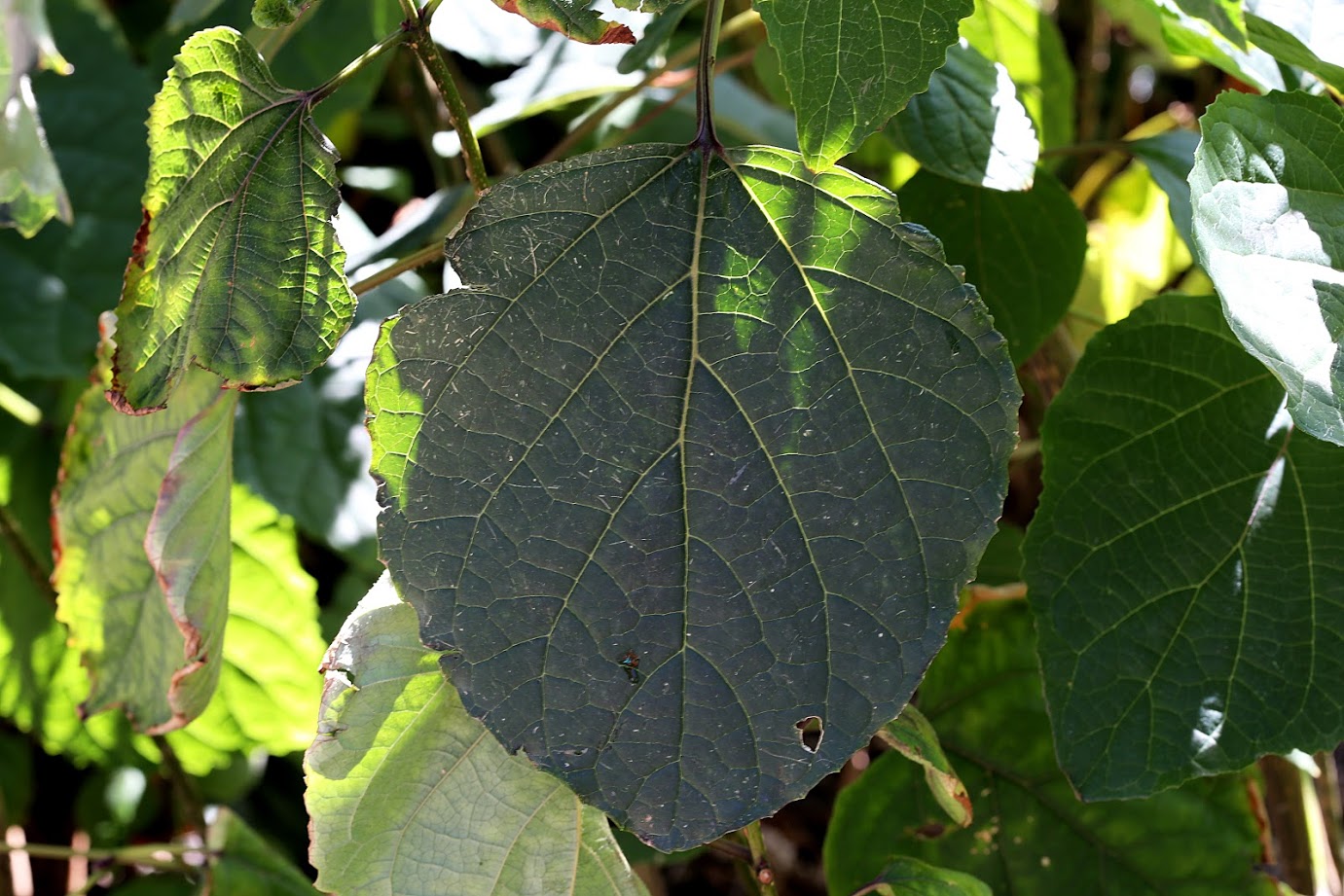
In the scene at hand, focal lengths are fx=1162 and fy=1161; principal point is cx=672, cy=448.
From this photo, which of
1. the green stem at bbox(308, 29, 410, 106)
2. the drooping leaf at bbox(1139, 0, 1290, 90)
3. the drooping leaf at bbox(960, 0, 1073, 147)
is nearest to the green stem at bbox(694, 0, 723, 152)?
the green stem at bbox(308, 29, 410, 106)

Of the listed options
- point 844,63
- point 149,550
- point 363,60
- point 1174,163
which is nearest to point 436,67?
point 363,60

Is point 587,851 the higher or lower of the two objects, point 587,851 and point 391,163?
the higher

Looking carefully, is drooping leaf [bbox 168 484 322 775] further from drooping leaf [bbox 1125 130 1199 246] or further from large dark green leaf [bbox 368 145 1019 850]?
drooping leaf [bbox 1125 130 1199 246]

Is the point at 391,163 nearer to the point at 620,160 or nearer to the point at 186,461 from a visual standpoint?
the point at 186,461

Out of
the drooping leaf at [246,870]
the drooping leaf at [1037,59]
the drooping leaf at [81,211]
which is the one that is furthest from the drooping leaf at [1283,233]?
the drooping leaf at [81,211]

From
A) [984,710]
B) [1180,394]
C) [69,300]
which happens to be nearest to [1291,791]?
[984,710]

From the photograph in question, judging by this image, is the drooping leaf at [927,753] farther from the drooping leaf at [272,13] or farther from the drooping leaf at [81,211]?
the drooping leaf at [81,211]
